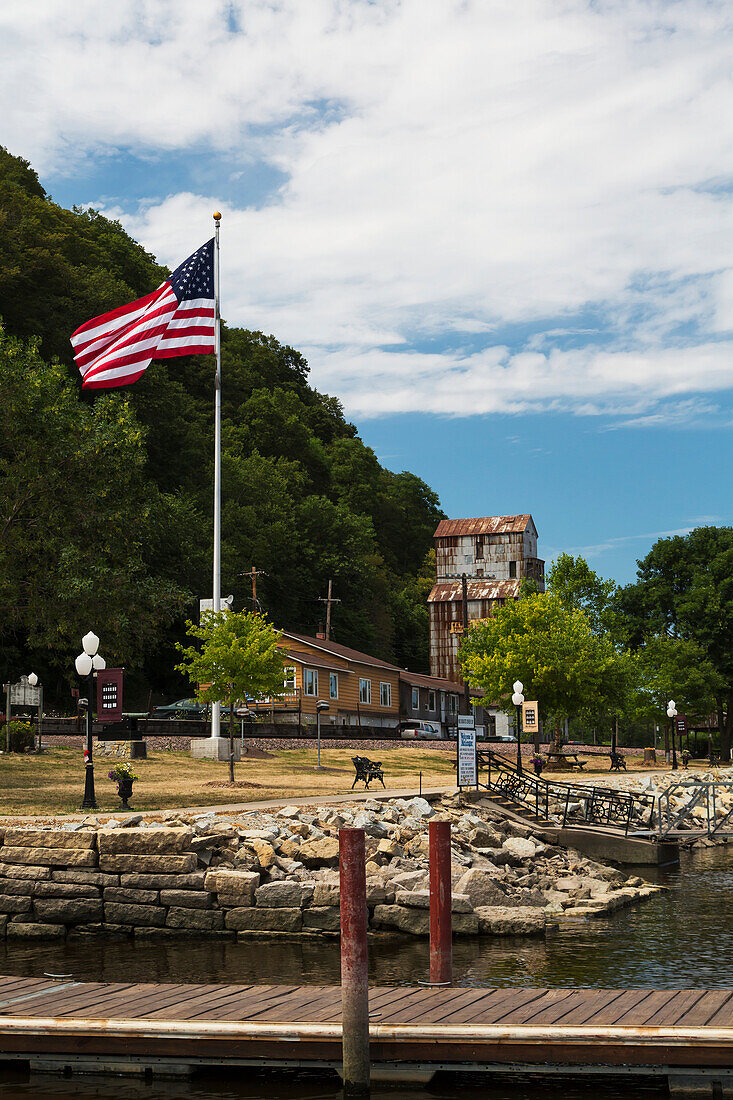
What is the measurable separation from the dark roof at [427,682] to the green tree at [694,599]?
555 inches

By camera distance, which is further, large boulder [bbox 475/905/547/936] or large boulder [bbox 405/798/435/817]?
large boulder [bbox 405/798/435/817]

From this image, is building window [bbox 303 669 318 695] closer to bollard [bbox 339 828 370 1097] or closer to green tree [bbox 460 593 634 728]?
green tree [bbox 460 593 634 728]

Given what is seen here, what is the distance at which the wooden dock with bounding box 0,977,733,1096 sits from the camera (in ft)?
29.4

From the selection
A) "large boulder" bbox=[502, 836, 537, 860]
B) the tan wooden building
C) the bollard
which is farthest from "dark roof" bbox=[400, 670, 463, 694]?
the bollard

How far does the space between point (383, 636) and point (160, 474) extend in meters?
31.5

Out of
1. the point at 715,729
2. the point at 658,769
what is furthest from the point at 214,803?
the point at 715,729

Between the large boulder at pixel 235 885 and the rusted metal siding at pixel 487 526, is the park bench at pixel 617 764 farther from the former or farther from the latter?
the rusted metal siding at pixel 487 526

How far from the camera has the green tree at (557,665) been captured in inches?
1842

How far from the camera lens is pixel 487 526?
9944 centimetres

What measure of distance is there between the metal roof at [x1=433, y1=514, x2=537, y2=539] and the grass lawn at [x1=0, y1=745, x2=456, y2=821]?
184 feet

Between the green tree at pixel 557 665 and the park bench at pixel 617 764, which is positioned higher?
the green tree at pixel 557 665

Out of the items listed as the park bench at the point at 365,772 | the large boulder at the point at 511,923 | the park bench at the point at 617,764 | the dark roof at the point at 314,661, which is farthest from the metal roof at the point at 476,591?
the large boulder at the point at 511,923

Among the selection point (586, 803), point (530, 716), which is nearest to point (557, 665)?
point (530, 716)

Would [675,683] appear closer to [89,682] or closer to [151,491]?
[151,491]
